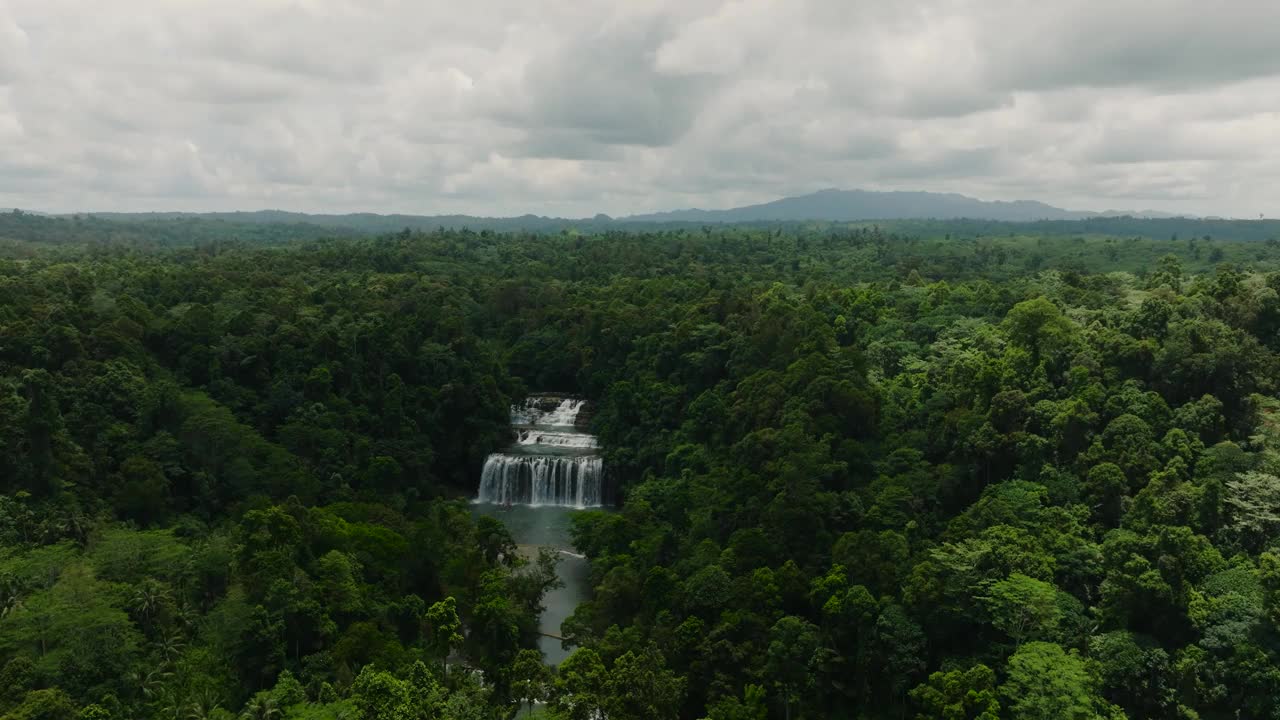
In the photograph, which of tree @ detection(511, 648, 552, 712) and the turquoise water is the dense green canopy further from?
the turquoise water

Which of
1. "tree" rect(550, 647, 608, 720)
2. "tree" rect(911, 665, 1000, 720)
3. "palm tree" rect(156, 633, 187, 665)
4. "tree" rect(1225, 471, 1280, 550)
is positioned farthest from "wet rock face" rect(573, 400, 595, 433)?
"tree" rect(1225, 471, 1280, 550)

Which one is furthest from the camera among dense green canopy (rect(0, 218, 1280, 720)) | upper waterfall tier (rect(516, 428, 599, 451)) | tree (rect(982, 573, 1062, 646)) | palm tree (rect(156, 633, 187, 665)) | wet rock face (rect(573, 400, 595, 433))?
wet rock face (rect(573, 400, 595, 433))

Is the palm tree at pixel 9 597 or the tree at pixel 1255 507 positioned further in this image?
the palm tree at pixel 9 597

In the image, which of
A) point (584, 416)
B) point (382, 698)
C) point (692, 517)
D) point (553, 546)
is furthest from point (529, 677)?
point (584, 416)

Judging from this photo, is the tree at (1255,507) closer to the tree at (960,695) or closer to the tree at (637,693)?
the tree at (960,695)

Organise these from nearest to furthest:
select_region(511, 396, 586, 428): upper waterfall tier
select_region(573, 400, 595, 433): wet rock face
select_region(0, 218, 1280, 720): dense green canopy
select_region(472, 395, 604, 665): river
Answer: select_region(0, 218, 1280, 720): dense green canopy → select_region(472, 395, 604, 665): river → select_region(573, 400, 595, 433): wet rock face → select_region(511, 396, 586, 428): upper waterfall tier

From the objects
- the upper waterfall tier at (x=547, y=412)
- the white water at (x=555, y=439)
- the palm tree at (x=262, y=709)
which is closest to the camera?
the palm tree at (x=262, y=709)

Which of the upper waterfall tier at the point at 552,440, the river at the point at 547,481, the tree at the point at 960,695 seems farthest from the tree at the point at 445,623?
the upper waterfall tier at the point at 552,440

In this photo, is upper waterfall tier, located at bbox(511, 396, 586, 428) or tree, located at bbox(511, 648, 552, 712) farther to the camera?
upper waterfall tier, located at bbox(511, 396, 586, 428)

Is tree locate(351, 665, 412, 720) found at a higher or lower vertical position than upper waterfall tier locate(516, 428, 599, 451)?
higher
